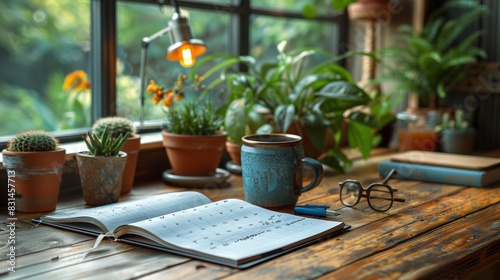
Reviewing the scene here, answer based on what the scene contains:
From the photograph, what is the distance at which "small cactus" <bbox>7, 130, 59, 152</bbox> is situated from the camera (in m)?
1.52

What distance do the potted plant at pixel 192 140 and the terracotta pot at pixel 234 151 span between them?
0.37ft

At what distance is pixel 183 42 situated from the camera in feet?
6.12

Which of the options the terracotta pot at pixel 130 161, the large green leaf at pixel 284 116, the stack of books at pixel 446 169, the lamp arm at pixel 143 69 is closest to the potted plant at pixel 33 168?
the terracotta pot at pixel 130 161

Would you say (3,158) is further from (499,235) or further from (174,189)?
(499,235)

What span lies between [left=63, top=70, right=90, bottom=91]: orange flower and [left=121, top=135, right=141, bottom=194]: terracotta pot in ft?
1.37

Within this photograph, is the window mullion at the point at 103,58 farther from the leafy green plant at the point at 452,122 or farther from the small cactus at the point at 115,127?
the leafy green plant at the point at 452,122

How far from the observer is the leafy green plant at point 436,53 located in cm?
257

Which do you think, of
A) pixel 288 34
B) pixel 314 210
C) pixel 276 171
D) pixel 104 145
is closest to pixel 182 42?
pixel 104 145

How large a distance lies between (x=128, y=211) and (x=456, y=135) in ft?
4.83

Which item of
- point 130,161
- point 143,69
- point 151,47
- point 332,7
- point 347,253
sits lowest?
point 347,253

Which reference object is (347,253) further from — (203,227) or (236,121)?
(236,121)

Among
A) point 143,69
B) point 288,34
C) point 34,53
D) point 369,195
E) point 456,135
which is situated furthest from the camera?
point 34,53

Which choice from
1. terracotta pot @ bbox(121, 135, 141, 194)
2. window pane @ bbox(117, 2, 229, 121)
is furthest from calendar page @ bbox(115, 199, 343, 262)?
window pane @ bbox(117, 2, 229, 121)

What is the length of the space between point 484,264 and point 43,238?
2.80 ft
